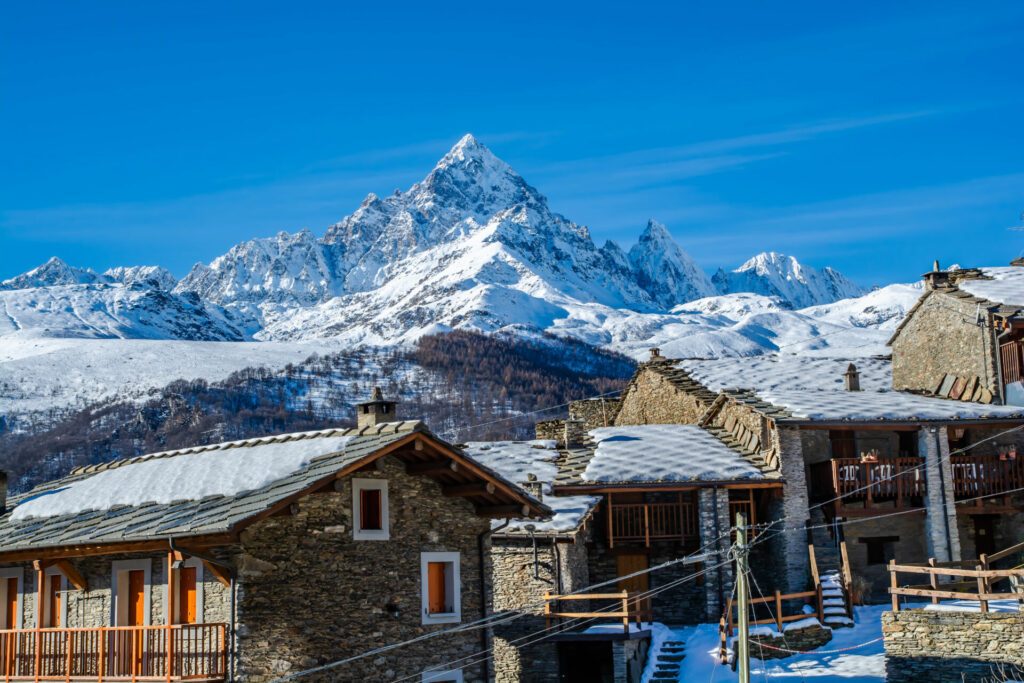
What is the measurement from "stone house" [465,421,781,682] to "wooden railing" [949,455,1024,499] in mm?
5848

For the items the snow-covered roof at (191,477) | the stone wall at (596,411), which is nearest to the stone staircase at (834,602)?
the snow-covered roof at (191,477)

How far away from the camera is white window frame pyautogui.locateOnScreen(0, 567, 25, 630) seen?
26.8m

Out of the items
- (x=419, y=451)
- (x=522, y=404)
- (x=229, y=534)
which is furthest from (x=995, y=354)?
(x=522, y=404)

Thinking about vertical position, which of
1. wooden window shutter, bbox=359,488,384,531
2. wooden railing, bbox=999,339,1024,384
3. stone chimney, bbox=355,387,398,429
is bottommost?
wooden window shutter, bbox=359,488,384,531

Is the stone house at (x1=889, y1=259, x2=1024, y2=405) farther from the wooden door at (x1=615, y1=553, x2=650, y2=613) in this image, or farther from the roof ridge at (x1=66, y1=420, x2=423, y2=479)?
the roof ridge at (x1=66, y1=420, x2=423, y2=479)

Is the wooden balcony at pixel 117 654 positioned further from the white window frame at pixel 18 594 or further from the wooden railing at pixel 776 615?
the wooden railing at pixel 776 615

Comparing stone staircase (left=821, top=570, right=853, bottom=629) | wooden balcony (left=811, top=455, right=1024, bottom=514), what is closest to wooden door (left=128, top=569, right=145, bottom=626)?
stone staircase (left=821, top=570, right=853, bottom=629)

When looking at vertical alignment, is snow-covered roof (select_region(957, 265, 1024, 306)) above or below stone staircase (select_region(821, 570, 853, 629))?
above

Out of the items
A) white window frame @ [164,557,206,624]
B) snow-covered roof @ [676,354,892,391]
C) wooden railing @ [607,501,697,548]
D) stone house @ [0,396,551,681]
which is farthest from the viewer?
snow-covered roof @ [676,354,892,391]

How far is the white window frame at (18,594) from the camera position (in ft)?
87.8

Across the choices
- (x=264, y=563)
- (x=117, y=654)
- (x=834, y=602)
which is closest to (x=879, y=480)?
(x=834, y=602)

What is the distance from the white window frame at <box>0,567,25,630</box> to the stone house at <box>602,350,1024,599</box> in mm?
20574

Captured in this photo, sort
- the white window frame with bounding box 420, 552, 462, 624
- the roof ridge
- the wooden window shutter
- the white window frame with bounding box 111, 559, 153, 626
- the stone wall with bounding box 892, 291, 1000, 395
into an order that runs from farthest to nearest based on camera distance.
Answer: the stone wall with bounding box 892, 291, 1000, 395, the white window frame with bounding box 420, 552, 462, 624, the roof ridge, the wooden window shutter, the white window frame with bounding box 111, 559, 153, 626

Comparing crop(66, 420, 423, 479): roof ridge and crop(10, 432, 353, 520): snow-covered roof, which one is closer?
crop(10, 432, 353, 520): snow-covered roof
